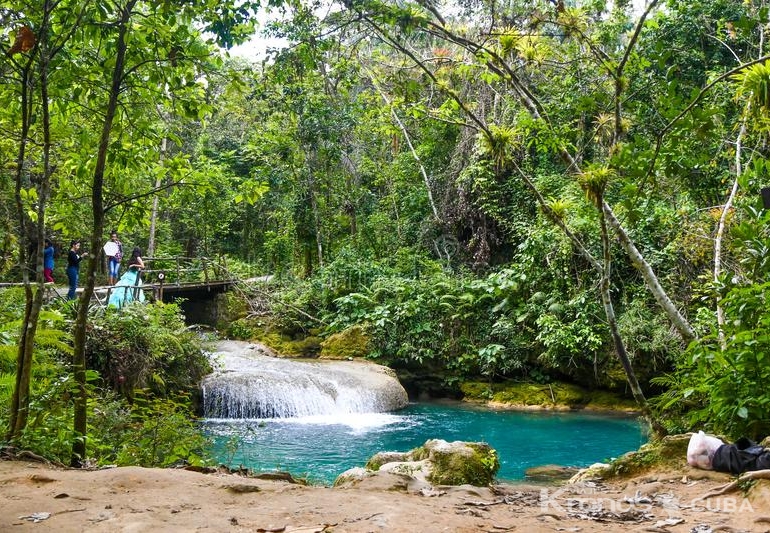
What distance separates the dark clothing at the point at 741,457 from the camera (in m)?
3.53

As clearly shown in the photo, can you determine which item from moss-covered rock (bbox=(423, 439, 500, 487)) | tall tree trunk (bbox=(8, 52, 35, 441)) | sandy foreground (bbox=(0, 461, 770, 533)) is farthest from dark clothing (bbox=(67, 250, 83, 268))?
moss-covered rock (bbox=(423, 439, 500, 487))

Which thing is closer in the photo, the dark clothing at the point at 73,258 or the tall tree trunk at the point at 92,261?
the tall tree trunk at the point at 92,261

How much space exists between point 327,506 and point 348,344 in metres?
13.0

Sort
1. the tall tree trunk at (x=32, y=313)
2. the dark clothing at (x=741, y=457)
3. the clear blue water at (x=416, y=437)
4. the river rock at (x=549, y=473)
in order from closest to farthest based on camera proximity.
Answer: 1. the dark clothing at (x=741, y=457)
2. the tall tree trunk at (x=32, y=313)
3. the river rock at (x=549, y=473)
4. the clear blue water at (x=416, y=437)

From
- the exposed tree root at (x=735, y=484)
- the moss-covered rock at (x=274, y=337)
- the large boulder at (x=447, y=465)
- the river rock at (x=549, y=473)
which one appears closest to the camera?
the exposed tree root at (x=735, y=484)

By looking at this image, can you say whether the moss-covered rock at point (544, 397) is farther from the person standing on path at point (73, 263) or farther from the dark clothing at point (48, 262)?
the dark clothing at point (48, 262)

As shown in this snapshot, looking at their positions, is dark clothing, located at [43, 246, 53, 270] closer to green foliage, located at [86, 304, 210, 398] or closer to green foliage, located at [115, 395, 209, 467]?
green foliage, located at [86, 304, 210, 398]

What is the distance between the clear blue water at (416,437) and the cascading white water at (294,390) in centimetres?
29

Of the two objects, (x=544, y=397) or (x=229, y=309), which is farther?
(x=229, y=309)

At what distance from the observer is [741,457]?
370 cm

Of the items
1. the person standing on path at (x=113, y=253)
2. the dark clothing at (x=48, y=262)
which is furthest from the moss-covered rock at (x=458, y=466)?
the person standing on path at (x=113, y=253)

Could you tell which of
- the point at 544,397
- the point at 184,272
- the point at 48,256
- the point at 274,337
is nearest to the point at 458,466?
the point at 544,397

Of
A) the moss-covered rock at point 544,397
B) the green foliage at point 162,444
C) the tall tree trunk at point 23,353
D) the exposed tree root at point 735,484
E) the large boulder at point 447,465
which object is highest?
the tall tree trunk at point 23,353

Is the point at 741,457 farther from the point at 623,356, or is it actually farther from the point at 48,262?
the point at 48,262
